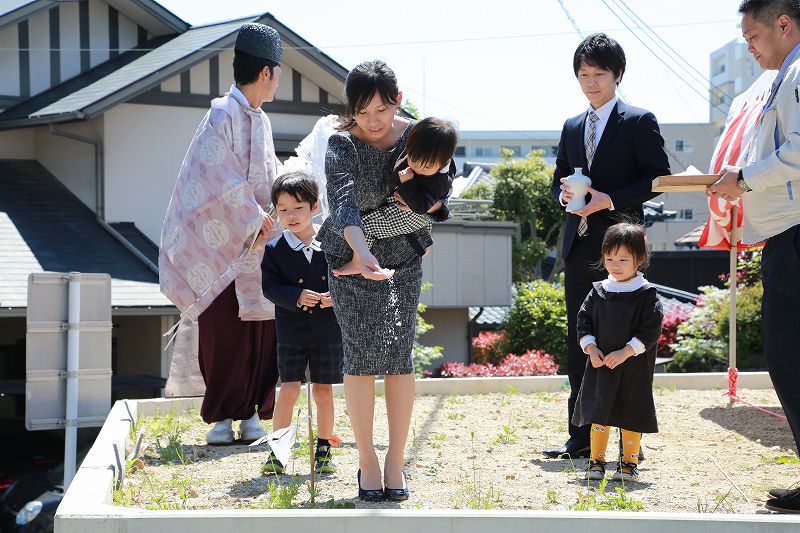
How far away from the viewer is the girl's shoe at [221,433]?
503 cm

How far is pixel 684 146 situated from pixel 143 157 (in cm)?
4880

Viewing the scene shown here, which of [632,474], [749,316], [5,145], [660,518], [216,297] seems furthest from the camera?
[5,145]

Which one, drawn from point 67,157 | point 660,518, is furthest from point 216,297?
point 67,157

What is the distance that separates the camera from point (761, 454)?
4.60 meters

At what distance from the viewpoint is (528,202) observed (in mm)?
24453

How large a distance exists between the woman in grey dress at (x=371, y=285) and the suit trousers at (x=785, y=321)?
125cm

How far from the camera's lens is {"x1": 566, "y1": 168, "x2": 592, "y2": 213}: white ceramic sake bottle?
14.2 ft

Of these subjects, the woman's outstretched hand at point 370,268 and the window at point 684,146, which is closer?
the woman's outstretched hand at point 370,268

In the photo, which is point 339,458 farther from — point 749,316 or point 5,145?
point 5,145

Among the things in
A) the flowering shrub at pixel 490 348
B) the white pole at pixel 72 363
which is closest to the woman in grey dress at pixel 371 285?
the white pole at pixel 72 363

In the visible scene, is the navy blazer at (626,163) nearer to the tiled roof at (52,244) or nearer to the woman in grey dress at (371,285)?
the woman in grey dress at (371,285)

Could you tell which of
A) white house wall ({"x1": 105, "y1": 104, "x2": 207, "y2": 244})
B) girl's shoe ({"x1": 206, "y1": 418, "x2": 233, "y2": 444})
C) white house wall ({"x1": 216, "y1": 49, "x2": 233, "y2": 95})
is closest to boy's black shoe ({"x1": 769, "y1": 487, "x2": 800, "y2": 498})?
girl's shoe ({"x1": 206, "y1": 418, "x2": 233, "y2": 444})

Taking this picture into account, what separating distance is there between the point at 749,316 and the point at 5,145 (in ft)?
37.5

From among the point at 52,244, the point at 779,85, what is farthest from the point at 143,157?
the point at 779,85
